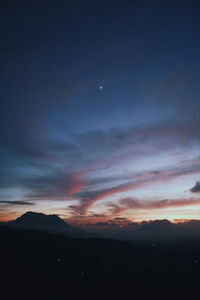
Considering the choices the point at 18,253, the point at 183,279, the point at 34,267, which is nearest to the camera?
the point at 34,267

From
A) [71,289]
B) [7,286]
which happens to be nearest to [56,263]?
[71,289]

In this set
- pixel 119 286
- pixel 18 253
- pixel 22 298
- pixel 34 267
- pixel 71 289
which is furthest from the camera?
pixel 18 253

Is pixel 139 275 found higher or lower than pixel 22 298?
lower

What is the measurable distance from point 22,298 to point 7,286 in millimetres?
6849

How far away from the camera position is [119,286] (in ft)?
172

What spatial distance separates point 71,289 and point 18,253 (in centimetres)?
3218

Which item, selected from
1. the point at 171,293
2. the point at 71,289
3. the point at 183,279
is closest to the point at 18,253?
the point at 71,289

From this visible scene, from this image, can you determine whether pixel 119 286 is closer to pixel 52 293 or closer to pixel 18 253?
pixel 52 293

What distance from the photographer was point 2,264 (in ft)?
187

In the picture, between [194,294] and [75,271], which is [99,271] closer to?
[75,271]

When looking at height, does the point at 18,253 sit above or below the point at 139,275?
above

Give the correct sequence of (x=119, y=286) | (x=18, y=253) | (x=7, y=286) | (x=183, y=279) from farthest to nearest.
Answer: (x=18, y=253)
(x=183, y=279)
(x=119, y=286)
(x=7, y=286)

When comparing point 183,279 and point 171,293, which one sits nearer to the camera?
point 171,293

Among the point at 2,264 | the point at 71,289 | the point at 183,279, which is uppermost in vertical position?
the point at 2,264
